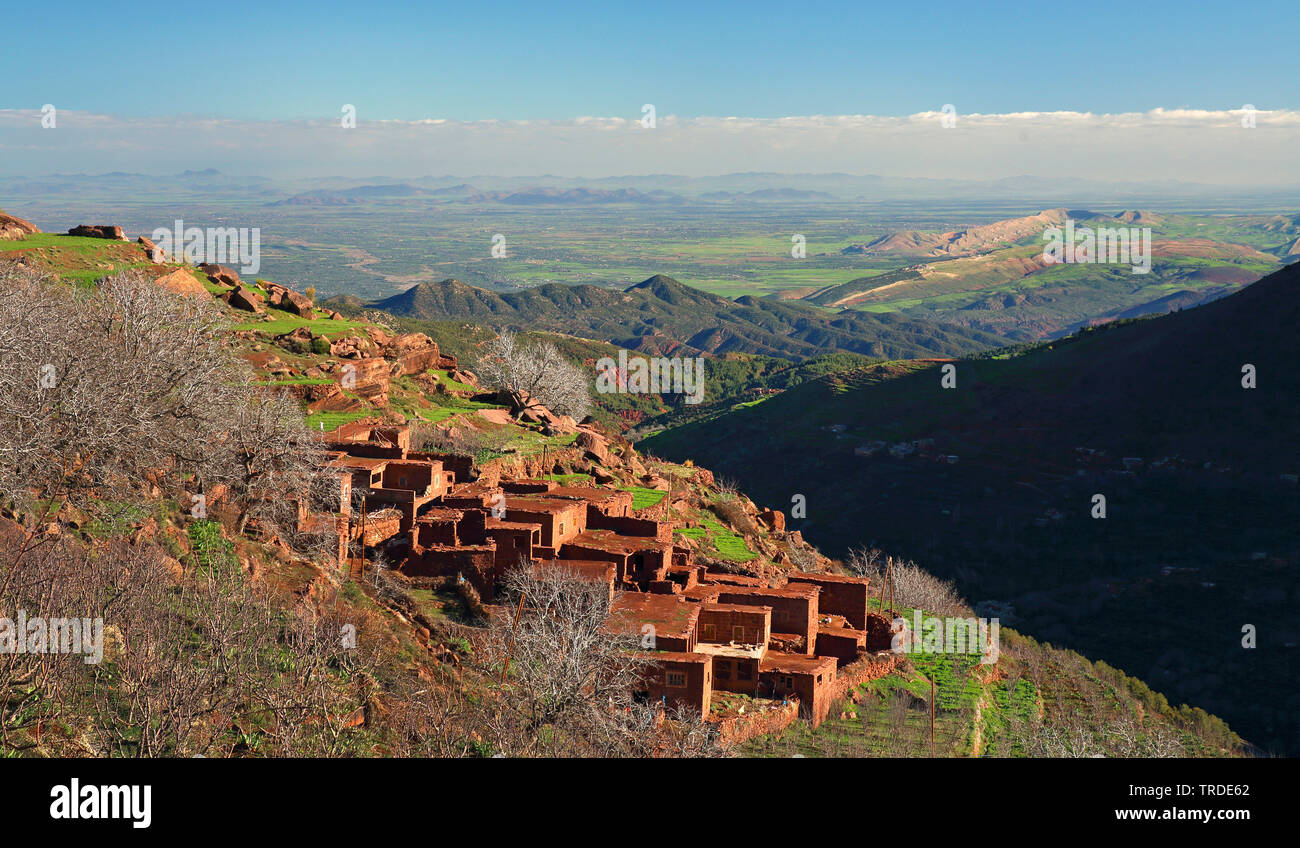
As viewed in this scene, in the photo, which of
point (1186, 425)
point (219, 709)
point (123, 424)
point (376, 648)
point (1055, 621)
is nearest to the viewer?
point (219, 709)

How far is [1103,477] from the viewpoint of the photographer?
73.7 m

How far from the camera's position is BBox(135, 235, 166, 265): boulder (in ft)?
156

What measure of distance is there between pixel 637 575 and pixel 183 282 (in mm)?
26396

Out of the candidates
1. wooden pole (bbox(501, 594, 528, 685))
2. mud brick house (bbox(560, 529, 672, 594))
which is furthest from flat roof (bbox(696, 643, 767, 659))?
wooden pole (bbox(501, 594, 528, 685))

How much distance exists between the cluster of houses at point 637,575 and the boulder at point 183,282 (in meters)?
14.4

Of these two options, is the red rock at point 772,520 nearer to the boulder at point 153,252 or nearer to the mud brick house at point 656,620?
the mud brick house at point 656,620

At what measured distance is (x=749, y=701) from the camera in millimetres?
23266

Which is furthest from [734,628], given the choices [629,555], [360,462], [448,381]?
[448,381]

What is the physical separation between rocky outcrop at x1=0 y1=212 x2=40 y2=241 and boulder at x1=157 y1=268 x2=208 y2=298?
25.7 feet

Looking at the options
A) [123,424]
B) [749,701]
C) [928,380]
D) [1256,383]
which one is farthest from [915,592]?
[928,380]

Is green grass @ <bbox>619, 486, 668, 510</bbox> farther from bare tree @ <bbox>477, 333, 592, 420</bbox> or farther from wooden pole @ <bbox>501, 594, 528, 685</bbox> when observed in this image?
bare tree @ <bbox>477, 333, 592, 420</bbox>
